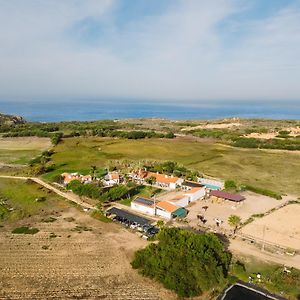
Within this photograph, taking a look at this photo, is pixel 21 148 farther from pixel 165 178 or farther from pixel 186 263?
pixel 186 263

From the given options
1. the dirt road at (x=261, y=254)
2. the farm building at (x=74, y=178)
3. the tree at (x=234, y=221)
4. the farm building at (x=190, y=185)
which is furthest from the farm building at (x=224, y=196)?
the farm building at (x=74, y=178)

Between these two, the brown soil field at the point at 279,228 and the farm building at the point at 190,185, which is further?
the farm building at the point at 190,185

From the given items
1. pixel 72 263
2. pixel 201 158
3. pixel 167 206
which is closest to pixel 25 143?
pixel 201 158

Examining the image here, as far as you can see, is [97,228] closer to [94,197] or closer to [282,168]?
[94,197]

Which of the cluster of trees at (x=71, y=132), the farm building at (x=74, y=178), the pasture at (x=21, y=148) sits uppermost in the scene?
the cluster of trees at (x=71, y=132)

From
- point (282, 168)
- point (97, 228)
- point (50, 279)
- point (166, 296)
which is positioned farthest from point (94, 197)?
point (282, 168)

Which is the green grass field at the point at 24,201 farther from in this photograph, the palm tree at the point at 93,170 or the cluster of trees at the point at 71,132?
the cluster of trees at the point at 71,132

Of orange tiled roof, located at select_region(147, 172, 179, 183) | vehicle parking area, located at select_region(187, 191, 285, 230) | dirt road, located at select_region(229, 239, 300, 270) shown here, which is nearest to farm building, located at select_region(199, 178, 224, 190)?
vehicle parking area, located at select_region(187, 191, 285, 230)
